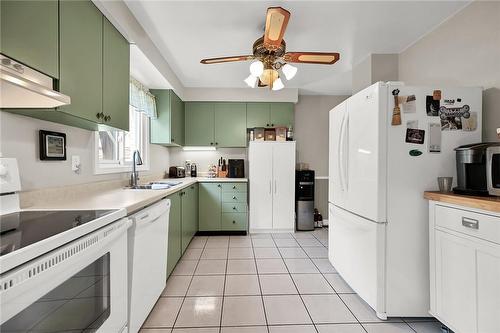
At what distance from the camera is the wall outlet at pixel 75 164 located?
5.92 ft

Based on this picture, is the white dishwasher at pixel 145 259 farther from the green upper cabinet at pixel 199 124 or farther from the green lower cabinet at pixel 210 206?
the green upper cabinet at pixel 199 124

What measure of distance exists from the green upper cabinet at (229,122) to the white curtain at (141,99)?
1.12m

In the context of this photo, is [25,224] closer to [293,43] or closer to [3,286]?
[3,286]

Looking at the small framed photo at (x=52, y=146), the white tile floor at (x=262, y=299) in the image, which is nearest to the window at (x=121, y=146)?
the small framed photo at (x=52, y=146)

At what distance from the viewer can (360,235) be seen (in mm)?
1998

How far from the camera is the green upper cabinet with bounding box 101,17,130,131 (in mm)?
1705

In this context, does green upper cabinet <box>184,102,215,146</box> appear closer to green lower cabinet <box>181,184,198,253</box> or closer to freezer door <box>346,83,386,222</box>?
green lower cabinet <box>181,184,198,253</box>

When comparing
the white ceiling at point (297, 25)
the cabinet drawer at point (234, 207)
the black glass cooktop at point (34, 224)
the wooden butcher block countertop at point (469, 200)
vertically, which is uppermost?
→ the white ceiling at point (297, 25)

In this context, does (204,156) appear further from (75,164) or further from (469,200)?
(469,200)

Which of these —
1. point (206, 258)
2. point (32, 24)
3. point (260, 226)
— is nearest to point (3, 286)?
point (32, 24)

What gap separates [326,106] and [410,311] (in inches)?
142

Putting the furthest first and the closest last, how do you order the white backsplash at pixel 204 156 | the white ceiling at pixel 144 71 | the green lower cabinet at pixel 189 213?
the white backsplash at pixel 204 156 < the green lower cabinet at pixel 189 213 < the white ceiling at pixel 144 71

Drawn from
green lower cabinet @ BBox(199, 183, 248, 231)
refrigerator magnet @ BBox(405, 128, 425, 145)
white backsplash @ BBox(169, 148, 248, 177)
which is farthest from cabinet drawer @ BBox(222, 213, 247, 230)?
refrigerator magnet @ BBox(405, 128, 425, 145)

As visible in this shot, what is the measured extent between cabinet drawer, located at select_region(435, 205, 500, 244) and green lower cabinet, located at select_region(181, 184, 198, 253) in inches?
95.8
